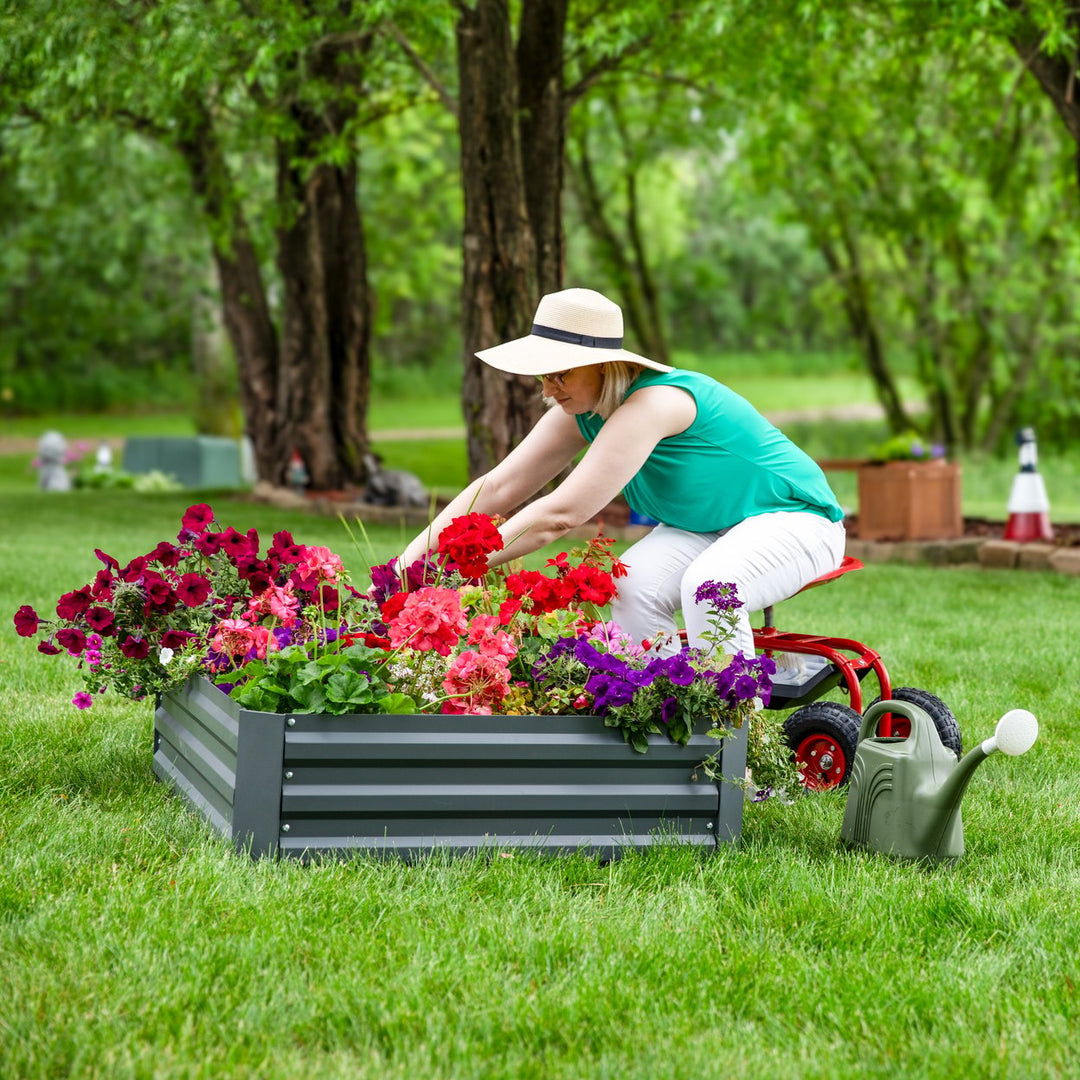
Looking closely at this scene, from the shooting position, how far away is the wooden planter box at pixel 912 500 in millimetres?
9406

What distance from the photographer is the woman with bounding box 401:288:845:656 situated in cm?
338

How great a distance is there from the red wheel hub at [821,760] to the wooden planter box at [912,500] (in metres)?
5.93

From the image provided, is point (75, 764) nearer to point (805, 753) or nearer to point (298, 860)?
point (298, 860)

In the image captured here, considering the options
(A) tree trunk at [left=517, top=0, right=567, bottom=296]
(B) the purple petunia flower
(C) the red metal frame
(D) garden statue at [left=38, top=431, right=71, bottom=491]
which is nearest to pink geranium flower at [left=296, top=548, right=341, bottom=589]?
(B) the purple petunia flower

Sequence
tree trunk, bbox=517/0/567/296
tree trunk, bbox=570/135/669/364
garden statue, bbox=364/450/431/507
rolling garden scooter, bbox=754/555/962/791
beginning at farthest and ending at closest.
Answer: tree trunk, bbox=570/135/669/364
garden statue, bbox=364/450/431/507
tree trunk, bbox=517/0/567/296
rolling garden scooter, bbox=754/555/962/791

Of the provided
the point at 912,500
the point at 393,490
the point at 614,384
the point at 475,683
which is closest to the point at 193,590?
the point at 475,683

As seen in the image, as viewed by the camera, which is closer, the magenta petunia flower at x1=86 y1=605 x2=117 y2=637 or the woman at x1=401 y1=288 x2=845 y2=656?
the magenta petunia flower at x1=86 y1=605 x2=117 y2=637

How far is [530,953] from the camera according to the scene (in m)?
2.42

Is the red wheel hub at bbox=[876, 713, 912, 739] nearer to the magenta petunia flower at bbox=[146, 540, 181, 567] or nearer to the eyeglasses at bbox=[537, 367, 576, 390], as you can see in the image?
the eyeglasses at bbox=[537, 367, 576, 390]

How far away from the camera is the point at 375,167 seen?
21.6 metres

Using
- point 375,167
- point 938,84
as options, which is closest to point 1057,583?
point 938,84

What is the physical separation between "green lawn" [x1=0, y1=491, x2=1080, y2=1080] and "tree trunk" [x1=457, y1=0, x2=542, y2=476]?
6067mm

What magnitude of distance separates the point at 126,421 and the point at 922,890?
3231cm

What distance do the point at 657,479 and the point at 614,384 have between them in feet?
1.13
